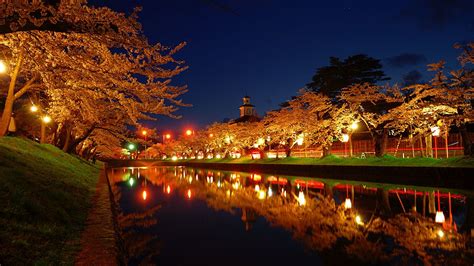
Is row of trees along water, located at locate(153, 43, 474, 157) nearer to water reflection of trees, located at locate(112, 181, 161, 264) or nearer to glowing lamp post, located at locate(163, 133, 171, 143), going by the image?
water reflection of trees, located at locate(112, 181, 161, 264)

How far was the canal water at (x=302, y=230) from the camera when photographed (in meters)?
6.82

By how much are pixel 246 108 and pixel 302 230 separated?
276ft

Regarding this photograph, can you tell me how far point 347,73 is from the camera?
40719mm

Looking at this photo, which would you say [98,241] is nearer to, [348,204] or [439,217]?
[439,217]

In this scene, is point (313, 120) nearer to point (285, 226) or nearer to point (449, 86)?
point (449, 86)

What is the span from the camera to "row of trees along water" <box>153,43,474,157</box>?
20.3 m

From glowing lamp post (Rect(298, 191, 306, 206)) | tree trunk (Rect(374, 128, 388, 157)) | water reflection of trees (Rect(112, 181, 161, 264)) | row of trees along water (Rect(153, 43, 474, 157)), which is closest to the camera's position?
water reflection of trees (Rect(112, 181, 161, 264))

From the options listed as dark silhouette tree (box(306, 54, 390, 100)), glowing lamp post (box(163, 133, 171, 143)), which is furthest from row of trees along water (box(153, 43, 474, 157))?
glowing lamp post (box(163, 133, 171, 143))

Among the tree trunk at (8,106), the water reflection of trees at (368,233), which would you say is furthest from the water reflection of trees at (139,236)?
the tree trunk at (8,106)

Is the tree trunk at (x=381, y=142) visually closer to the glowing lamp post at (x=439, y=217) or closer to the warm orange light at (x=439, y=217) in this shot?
the glowing lamp post at (x=439, y=217)

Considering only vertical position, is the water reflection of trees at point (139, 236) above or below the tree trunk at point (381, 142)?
below

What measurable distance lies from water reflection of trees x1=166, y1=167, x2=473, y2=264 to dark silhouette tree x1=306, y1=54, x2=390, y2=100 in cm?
3032

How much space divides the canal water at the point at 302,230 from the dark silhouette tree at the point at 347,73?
2707 cm

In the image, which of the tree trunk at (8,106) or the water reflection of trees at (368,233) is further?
the tree trunk at (8,106)
